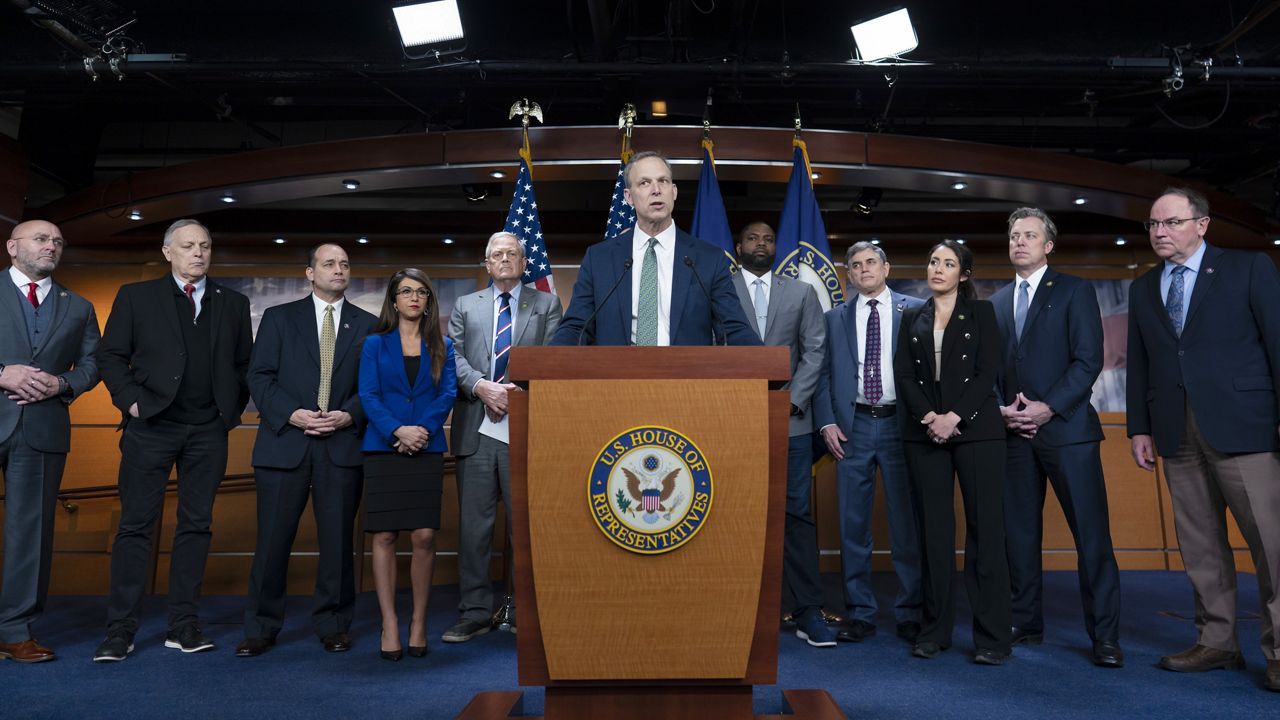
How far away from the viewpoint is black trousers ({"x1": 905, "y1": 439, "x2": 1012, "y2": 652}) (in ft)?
11.2

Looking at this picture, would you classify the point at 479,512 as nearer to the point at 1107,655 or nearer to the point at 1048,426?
the point at 1048,426

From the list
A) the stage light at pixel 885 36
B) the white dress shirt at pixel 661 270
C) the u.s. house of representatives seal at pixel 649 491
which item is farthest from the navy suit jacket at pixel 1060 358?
the u.s. house of representatives seal at pixel 649 491

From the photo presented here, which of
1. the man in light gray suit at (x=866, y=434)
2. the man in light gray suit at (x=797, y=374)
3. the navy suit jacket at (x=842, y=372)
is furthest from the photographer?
the navy suit jacket at (x=842, y=372)

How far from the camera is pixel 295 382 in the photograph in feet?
13.0

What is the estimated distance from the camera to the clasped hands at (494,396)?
392 centimetres

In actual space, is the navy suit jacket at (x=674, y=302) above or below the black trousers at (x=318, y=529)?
above

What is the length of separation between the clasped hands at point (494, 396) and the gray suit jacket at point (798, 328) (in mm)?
1242

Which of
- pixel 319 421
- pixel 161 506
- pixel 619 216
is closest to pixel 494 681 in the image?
pixel 319 421

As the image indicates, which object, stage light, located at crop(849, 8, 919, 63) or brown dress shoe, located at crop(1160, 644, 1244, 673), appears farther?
stage light, located at crop(849, 8, 919, 63)

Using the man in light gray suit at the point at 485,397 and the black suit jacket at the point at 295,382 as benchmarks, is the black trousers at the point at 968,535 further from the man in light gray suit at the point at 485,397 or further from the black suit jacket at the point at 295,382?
the black suit jacket at the point at 295,382

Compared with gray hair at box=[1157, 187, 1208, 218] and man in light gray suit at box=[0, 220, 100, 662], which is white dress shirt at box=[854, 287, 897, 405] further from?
man in light gray suit at box=[0, 220, 100, 662]

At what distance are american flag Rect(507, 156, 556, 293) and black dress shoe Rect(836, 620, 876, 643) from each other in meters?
2.35

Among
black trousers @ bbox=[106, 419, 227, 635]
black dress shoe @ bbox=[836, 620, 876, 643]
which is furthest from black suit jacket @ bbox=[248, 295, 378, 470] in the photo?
black dress shoe @ bbox=[836, 620, 876, 643]

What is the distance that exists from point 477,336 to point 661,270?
1848 mm
